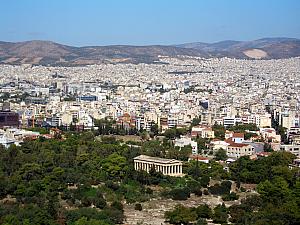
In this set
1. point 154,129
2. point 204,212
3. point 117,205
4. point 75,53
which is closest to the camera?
point 204,212

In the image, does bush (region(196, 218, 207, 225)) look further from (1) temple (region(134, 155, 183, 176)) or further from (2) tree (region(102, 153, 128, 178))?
(1) temple (region(134, 155, 183, 176))

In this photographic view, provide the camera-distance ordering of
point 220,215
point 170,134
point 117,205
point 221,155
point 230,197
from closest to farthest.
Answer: point 220,215 → point 117,205 → point 230,197 → point 221,155 → point 170,134

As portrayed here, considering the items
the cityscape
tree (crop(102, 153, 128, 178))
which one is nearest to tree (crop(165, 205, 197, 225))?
the cityscape

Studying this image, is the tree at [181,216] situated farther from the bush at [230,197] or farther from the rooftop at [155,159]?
the rooftop at [155,159]

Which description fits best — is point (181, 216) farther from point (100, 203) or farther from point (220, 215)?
point (100, 203)

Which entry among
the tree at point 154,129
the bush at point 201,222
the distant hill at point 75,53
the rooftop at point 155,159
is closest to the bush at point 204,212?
the bush at point 201,222

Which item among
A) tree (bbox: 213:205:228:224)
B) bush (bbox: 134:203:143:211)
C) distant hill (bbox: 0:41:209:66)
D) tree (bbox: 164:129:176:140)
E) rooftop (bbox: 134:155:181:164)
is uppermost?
distant hill (bbox: 0:41:209:66)

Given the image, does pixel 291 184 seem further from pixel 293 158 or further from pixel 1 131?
pixel 1 131

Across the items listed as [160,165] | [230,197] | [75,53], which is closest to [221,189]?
[230,197]
